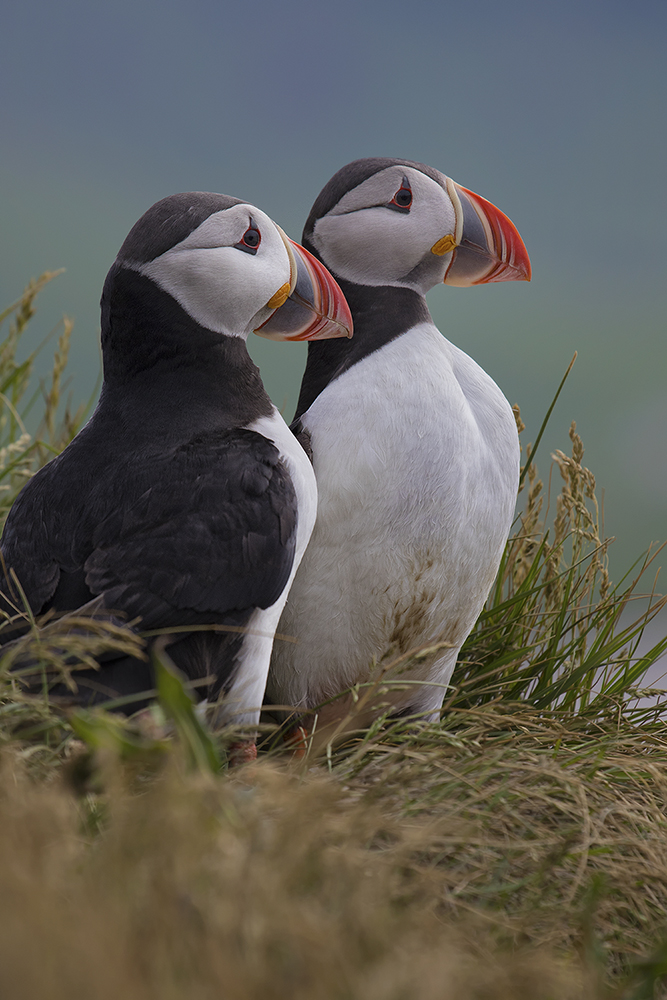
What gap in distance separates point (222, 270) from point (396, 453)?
0.60 meters

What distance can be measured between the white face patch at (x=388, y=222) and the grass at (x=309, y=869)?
3.94 ft

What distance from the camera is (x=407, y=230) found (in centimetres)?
239

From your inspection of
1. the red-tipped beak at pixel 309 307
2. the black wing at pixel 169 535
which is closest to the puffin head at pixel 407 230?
the red-tipped beak at pixel 309 307

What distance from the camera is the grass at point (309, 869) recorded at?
933 millimetres

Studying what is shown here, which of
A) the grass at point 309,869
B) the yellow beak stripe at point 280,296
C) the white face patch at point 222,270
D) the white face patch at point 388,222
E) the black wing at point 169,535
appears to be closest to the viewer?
the grass at point 309,869

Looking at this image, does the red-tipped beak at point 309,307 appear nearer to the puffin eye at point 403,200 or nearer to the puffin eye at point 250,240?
the puffin eye at point 250,240

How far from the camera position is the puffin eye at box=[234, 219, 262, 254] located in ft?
7.08

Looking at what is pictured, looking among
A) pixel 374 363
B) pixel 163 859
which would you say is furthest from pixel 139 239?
pixel 163 859

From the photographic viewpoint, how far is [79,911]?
98 centimetres

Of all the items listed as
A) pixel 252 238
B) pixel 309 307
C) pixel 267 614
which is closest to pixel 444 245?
pixel 309 307

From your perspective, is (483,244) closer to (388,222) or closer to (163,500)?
(388,222)

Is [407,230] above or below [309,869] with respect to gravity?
above

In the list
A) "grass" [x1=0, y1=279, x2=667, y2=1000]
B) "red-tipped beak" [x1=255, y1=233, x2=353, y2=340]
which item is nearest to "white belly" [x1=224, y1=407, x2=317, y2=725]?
Answer: "grass" [x1=0, y1=279, x2=667, y2=1000]

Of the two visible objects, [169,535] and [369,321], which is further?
[369,321]
